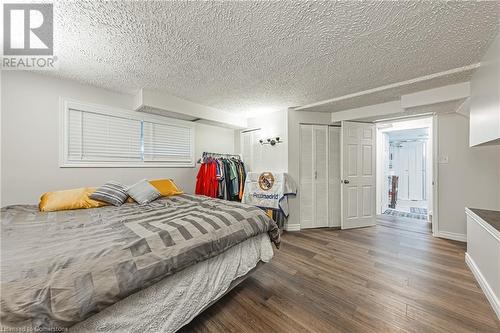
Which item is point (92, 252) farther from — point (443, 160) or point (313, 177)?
point (443, 160)

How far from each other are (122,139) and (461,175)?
541cm

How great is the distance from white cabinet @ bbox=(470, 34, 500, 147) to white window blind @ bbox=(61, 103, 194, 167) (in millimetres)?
3838

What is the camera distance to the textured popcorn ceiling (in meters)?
1.35

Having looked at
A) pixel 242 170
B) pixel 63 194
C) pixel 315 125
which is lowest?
pixel 63 194

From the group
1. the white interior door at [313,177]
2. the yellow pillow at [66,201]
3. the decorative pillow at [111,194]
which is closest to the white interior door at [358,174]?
→ the white interior door at [313,177]

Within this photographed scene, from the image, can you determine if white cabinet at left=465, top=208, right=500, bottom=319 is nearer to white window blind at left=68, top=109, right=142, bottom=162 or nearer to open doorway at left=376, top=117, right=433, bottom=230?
open doorway at left=376, top=117, right=433, bottom=230

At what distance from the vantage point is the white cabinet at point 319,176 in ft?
12.2

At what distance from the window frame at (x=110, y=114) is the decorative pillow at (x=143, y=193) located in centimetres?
62

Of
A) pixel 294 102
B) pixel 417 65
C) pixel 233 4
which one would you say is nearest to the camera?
pixel 233 4

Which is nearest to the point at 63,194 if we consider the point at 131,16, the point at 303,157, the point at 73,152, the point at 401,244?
the point at 73,152

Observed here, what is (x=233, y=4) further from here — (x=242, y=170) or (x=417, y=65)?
(x=242, y=170)

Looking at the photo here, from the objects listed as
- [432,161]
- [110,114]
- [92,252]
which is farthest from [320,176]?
[110,114]

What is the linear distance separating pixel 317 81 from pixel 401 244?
279cm

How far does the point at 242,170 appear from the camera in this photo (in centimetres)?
395
